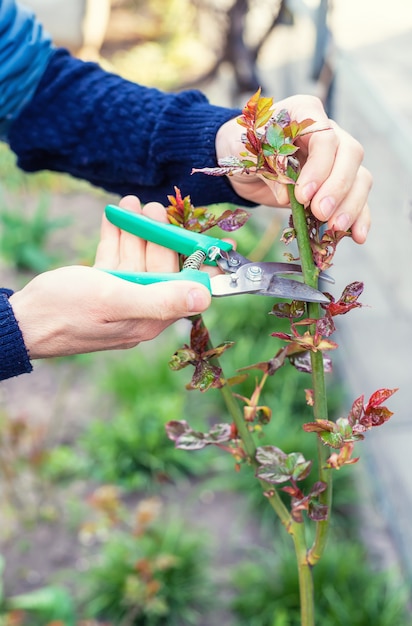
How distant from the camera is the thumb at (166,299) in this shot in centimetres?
81

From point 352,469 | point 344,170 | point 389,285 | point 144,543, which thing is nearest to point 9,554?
point 144,543

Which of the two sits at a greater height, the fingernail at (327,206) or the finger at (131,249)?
the fingernail at (327,206)

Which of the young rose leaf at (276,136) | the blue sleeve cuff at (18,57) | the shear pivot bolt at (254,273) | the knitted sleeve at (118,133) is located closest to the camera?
the young rose leaf at (276,136)

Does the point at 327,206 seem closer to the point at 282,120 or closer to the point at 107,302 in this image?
the point at 282,120

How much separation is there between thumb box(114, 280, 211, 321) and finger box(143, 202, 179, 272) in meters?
0.14

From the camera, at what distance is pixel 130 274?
90 centimetres

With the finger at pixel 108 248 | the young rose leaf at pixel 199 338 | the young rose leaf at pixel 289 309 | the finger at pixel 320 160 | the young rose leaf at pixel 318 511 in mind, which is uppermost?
the finger at pixel 320 160

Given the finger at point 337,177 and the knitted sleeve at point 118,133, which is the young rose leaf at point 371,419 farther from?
the knitted sleeve at point 118,133

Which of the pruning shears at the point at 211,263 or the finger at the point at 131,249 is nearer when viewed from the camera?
the pruning shears at the point at 211,263

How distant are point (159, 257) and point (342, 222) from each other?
28 centimetres

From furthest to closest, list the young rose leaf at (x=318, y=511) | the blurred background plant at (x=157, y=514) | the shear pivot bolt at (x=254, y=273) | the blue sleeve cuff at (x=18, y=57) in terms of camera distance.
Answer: the blurred background plant at (x=157, y=514), the blue sleeve cuff at (x=18, y=57), the shear pivot bolt at (x=254, y=273), the young rose leaf at (x=318, y=511)

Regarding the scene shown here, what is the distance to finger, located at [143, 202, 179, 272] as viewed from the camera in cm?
99

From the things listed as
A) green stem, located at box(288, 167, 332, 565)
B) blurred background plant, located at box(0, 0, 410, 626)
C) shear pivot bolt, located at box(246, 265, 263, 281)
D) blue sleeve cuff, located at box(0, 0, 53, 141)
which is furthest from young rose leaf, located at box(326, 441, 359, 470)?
blurred background plant, located at box(0, 0, 410, 626)

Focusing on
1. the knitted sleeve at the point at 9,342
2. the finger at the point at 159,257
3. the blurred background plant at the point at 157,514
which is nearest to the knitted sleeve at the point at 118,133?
the finger at the point at 159,257
